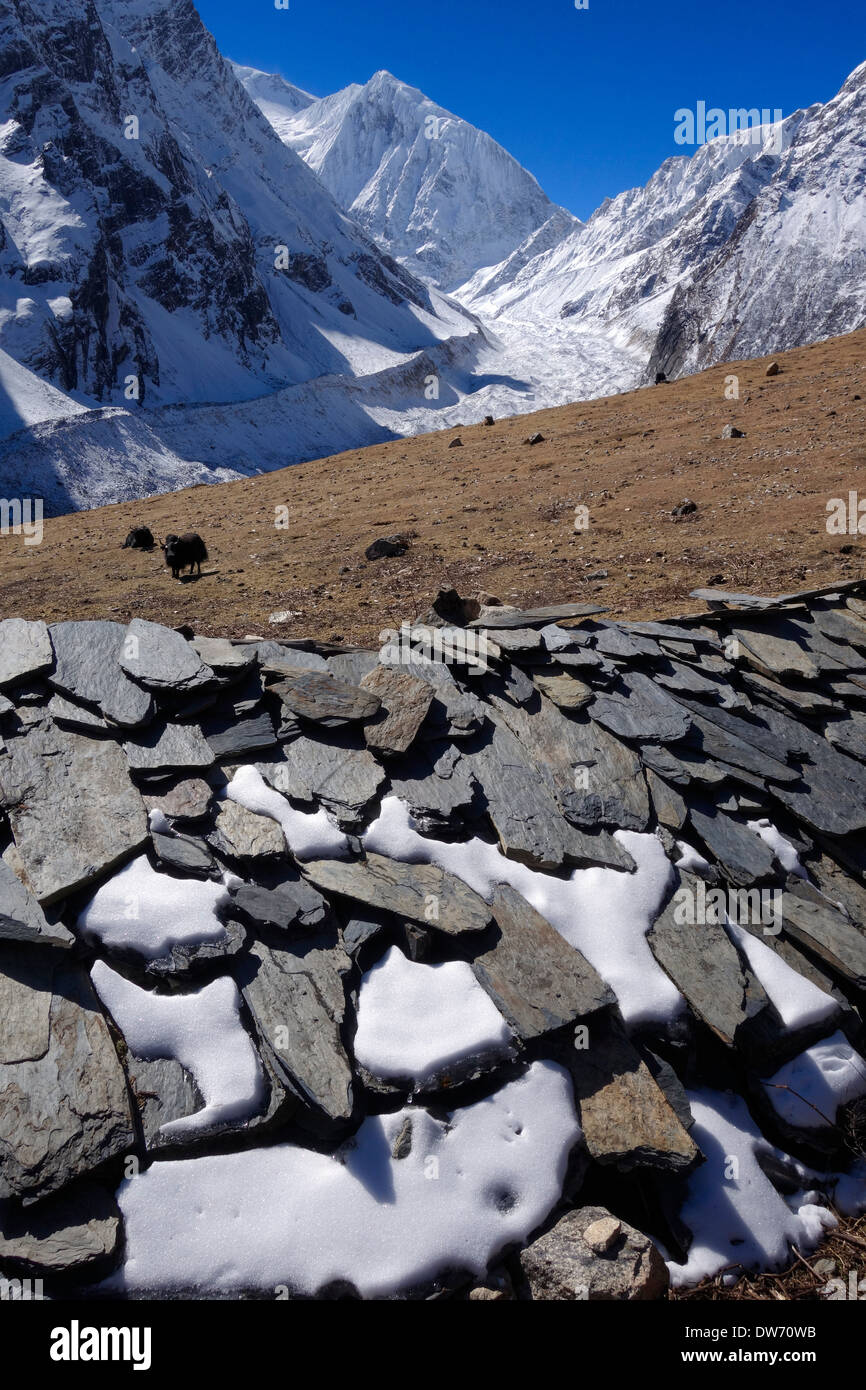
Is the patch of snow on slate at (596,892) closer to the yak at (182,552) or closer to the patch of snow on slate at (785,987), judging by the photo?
the patch of snow on slate at (785,987)

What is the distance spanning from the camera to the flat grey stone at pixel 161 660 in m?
7.20

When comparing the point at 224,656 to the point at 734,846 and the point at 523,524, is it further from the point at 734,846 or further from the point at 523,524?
the point at 523,524

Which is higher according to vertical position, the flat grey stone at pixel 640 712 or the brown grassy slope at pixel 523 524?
the brown grassy slope at pixel 523 524

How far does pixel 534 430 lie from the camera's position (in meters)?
31.5

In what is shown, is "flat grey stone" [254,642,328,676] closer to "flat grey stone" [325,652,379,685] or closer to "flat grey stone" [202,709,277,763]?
"flat grey stone" [325,652,379,685]

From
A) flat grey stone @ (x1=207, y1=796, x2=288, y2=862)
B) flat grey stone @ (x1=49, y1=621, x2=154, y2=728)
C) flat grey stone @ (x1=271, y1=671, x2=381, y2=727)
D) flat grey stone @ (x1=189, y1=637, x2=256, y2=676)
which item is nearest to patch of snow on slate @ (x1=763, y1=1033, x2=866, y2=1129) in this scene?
flat grey stone @ (x1=207, y1=796, x2=288, y2=862)

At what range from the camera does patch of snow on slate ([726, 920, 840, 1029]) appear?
19.3 feet

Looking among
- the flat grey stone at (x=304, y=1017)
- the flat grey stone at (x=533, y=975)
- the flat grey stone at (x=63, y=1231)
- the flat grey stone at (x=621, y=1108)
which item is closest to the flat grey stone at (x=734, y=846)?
the flat grey stone at (x=533, y=975)

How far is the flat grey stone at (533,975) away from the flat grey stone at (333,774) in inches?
57.2

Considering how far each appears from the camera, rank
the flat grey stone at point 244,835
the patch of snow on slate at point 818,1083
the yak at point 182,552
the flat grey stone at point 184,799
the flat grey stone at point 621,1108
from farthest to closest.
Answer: the yak at point 182,552 < the flat grey stone at point 184,799 < the flat grey stone at point 244,835 < the patch of snow on slate at point 818,1083 < the flat grey stone at point 621,1108

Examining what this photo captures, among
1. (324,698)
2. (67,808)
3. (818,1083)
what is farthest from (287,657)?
(818,1083)

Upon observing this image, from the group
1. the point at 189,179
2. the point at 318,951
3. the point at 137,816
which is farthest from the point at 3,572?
the point at 189,179

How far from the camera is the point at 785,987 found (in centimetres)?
604

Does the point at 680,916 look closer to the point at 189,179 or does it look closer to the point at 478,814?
the point at 478,814
